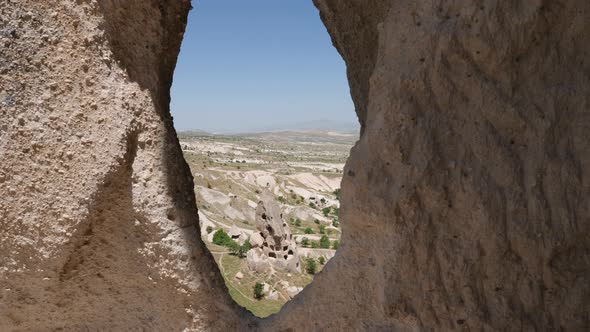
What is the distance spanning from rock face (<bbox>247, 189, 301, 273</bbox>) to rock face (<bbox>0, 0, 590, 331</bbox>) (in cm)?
1170

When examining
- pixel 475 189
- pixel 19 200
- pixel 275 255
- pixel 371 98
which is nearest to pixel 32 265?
pixel 19 200

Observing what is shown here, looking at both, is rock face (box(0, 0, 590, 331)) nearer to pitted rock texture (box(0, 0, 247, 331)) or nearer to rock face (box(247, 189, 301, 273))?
pitted rock texture (box(0, 0, 247, 331))

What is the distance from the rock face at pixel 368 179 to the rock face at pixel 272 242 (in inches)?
461

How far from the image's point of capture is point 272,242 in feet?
48.1

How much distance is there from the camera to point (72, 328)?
288 centimetres

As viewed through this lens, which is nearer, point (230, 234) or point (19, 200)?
point (19, 200)

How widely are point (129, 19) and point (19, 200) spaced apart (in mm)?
1088

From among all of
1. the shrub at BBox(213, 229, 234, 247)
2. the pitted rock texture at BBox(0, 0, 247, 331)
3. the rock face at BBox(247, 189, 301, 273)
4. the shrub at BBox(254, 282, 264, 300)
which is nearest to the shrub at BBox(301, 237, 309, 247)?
the shrub at BBox(213, 229, 234, 247)

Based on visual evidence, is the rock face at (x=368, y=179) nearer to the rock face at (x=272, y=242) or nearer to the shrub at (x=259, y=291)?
the shrub at (x=259, y=291)

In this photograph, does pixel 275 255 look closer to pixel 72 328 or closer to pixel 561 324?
pixel 72 328

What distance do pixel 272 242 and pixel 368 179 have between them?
1264 centimetres

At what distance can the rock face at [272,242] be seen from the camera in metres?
14.5

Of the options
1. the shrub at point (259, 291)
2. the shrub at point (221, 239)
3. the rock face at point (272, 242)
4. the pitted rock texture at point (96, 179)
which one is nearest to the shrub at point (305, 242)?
the shrub at point (221, 239)

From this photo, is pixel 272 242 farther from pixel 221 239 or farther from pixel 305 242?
pixel 305 242
